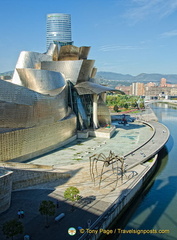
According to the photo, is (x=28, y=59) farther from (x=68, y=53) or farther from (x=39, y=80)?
(x=39, y=80)

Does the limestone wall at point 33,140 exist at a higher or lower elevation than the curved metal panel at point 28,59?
lower

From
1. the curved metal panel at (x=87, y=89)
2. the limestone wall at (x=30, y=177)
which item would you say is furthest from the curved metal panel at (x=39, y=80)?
the limestone wall at (x=30, y=177)

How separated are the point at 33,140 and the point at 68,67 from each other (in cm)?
1575

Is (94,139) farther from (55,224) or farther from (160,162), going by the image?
(55,224)

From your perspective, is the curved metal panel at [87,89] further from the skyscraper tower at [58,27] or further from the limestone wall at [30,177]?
the skyscraper tower at [58,27]

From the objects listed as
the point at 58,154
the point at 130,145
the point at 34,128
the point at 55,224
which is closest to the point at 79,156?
the point at 58,154

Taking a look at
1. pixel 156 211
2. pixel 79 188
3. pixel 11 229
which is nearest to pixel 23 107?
pixel 79 188

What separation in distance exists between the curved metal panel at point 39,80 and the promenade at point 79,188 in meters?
8.14

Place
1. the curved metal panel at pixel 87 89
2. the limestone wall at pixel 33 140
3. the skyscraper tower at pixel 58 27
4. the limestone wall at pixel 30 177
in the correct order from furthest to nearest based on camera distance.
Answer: the skyscraper tower at pixel 58 27 < the curved metal panel at pixel 87 89 < the limestone wall at pixel 33 140 < the limestone wall at pixel 30 177

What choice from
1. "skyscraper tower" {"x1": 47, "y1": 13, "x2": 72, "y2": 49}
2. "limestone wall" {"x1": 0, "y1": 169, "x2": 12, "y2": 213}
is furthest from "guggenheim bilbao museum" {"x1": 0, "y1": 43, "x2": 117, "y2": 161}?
"skyscraper tower" {"x1": 47, "y1": 13, "x2": 72, "y2": 49}

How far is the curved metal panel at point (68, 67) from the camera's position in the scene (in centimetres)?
3691

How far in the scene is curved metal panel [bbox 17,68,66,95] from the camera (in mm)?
29031

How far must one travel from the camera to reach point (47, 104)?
2784 cm

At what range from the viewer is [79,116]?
3866 cm
